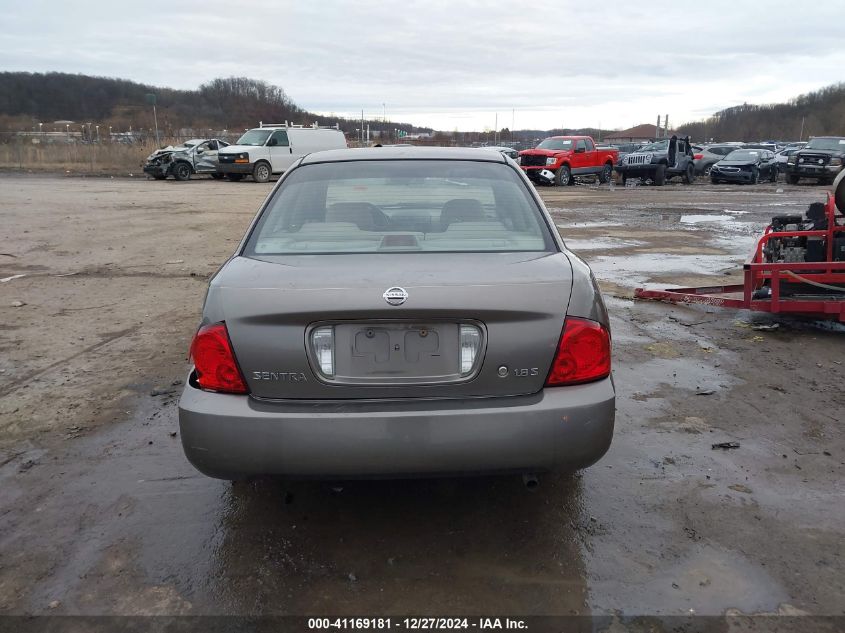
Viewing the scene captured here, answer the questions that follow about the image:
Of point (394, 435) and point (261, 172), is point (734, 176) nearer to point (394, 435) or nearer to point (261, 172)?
point (261, 172)

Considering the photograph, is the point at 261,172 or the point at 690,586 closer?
the point at 690,586

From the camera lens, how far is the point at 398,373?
2.55 meters

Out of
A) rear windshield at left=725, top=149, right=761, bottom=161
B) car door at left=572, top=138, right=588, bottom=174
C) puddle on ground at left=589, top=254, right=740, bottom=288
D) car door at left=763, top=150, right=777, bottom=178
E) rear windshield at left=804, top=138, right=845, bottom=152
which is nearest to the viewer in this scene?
puddle on ground at left=589, top=254, right=740, bottom=288

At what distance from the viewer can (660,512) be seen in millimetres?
3082

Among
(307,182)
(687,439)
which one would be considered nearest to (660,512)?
(687,439)

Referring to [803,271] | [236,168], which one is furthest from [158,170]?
[803,271]

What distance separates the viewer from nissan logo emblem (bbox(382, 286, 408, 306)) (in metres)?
2.48

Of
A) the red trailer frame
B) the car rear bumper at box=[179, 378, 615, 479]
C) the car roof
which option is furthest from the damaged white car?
the car rear bumper at box=[179, 378, 615, 479]

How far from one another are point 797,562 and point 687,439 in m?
1.17

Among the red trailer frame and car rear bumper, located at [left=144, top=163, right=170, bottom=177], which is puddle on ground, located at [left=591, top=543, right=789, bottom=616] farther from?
car rear bumper, located at [left=144, top=163, right=170, bottom=177]

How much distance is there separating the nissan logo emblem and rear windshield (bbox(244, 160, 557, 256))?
50 cm

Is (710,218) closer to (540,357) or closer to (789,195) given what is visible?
(789,195)

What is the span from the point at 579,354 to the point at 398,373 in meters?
0.71

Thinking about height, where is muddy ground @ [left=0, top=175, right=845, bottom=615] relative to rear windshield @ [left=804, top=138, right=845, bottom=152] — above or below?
below
